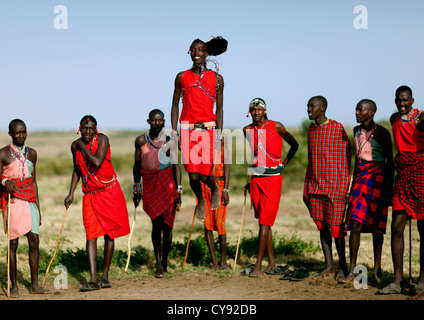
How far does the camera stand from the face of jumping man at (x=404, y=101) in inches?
274

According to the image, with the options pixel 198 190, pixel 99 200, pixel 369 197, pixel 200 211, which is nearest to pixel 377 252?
pixel 369 197

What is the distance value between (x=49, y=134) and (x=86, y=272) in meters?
85.6

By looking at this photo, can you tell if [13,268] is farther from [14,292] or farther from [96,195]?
[96,195]

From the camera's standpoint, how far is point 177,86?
8.11m

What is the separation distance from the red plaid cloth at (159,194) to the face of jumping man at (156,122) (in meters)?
0.65

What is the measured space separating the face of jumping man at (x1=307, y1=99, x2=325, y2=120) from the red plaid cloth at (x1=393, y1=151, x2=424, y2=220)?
132 cm

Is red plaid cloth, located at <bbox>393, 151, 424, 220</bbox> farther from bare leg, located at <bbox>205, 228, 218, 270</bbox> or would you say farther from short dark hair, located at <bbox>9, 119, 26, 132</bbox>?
short dark hair, located at <bbox>9, 119, 26, 132</bbox>

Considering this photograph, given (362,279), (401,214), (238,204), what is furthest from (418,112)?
(238,204)

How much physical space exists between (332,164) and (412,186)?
1210 millimetres

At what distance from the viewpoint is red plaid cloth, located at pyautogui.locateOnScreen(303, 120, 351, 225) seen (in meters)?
7.80

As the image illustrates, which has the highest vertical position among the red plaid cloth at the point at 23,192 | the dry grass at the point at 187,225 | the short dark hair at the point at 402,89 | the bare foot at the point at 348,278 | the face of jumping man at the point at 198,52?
the face of jumping man at the point at 198,52

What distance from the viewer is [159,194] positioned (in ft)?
27.8

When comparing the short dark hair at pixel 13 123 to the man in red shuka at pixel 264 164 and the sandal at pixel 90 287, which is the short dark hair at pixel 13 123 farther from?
the man in red shuka at pixel 264 164

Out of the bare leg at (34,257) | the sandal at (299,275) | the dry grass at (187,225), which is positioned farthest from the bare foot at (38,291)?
the sandal at (299,275)
